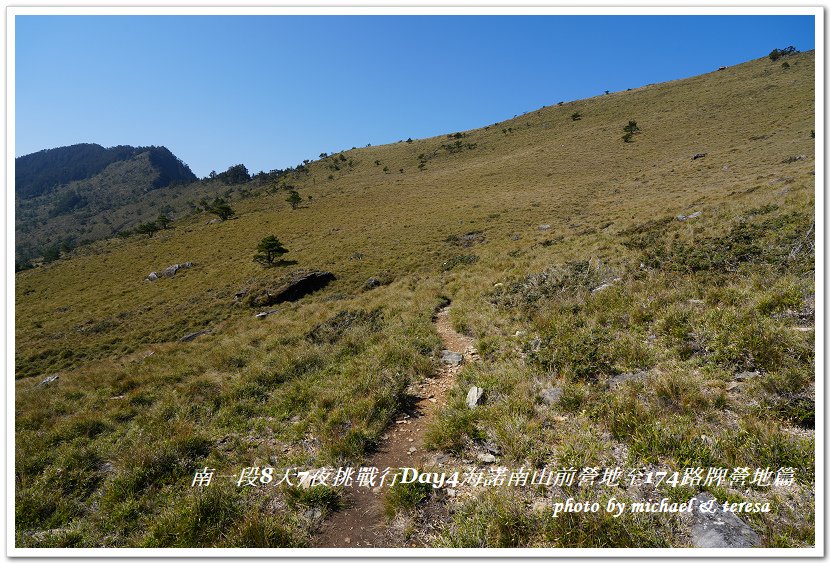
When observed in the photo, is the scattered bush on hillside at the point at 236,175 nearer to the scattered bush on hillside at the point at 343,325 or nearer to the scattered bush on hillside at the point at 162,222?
the scattered bush on hillside at the point at 162,222

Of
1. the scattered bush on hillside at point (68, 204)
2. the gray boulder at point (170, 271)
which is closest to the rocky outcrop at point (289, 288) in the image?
the gray boulder at point (170, 271)

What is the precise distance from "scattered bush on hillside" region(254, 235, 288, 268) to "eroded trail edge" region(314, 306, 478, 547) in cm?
2826

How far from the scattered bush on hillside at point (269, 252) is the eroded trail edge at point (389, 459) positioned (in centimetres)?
2826

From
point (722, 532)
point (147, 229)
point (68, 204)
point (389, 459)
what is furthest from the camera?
point (68, 204)

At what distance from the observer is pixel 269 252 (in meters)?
33.3

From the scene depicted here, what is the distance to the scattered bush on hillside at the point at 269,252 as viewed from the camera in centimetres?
3288

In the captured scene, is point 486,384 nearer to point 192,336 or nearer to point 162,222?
point 192,336

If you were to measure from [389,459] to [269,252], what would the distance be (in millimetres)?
31443

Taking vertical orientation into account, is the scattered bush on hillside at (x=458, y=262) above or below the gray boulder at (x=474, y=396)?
above

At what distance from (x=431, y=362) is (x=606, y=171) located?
54557mm

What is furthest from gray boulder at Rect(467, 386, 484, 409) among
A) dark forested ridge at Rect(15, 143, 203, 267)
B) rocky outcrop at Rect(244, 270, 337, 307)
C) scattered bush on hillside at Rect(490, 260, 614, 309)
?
dark forested ridge at Rect(15, 143, 203, 267)

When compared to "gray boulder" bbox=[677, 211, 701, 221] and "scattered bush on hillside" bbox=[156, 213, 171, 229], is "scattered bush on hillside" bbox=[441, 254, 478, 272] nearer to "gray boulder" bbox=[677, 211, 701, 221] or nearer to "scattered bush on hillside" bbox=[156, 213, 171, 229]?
"gray boulder" bbox=[677, 211, 701, 221]

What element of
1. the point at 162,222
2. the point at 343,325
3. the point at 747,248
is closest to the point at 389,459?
the point at 343,325

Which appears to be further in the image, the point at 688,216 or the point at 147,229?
the point at 147,229
